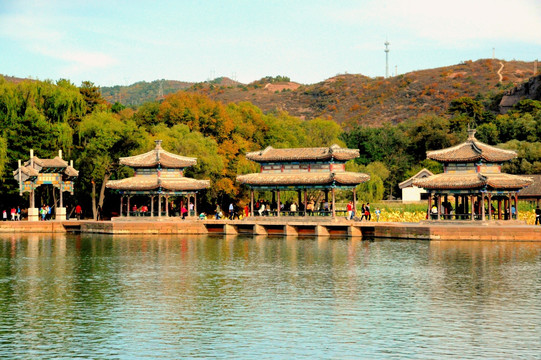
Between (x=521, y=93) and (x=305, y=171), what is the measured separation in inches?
2997

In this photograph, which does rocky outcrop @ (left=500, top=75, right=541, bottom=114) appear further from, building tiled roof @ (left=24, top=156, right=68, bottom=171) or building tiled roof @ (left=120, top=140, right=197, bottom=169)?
building tiled roof @ (left=24, top=156, right=68, bottom=171)

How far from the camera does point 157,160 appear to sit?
200 feet

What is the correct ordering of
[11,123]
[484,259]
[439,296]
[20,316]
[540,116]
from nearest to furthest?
[20,316], [439,296], [484,259], [11,123], [540,116]

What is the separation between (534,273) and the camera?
3556 cm

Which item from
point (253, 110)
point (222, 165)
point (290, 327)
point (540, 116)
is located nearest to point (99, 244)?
point (222, 165)

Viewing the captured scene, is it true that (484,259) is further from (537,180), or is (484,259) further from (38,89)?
(38,89)

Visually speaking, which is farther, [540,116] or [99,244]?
[540,116]

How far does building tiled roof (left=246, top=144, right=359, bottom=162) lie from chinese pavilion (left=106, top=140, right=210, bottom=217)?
4940mm

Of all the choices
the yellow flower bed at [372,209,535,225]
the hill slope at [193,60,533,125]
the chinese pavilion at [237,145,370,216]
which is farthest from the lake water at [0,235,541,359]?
the hill slope at [193,60,533,125]

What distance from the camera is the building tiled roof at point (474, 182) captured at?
5178 centimetres

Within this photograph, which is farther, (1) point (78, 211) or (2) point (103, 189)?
(2) point (103, 189)

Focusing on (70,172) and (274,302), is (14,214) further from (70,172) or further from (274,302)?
(274,302)

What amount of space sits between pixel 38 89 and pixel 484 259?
43.9m

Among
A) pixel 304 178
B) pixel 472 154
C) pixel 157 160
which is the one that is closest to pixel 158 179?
pixel 157 160
